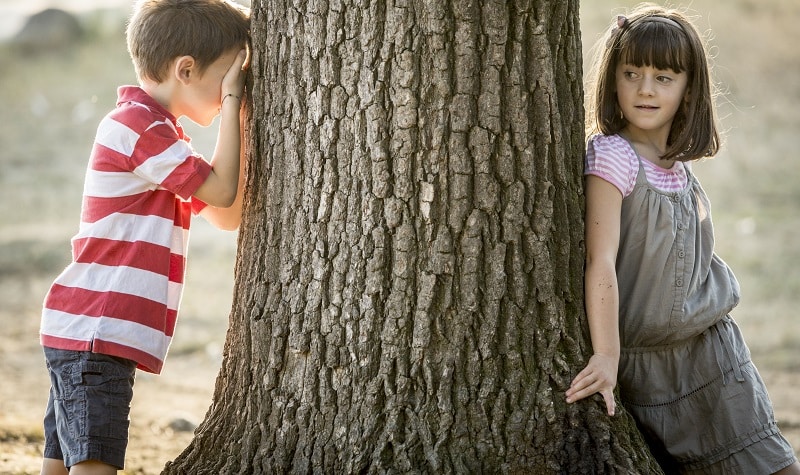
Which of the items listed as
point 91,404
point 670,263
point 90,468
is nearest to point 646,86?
point 670,263

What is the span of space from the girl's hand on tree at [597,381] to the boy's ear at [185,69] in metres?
1.46

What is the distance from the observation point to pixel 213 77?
2846 mm

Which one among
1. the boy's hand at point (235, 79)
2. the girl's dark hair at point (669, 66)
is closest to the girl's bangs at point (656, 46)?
the girl's dark hair at point (669, 66)

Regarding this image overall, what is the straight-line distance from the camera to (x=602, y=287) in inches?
106

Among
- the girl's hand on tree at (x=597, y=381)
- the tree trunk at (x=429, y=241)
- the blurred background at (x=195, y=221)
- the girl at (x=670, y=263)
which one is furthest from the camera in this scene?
the blurred background at (x=195, y=221)

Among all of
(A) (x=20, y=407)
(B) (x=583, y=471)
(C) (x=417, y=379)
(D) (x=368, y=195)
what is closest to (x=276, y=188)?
(D) (x=368, y=195)

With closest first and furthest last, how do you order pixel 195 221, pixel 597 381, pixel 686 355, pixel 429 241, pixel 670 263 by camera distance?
pixel 429 241 < pixel 597 381 < pixel 670 263 < pixel 686 355 < pixel 195 221

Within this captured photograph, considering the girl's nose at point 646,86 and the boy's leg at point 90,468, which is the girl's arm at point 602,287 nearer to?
the girl's nose at point 646,86

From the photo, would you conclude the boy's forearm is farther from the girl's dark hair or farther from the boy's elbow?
the girl's dark hair

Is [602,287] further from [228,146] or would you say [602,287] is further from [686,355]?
[228,146]

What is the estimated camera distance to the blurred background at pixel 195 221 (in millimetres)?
5512

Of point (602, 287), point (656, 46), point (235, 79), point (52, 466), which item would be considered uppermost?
point (656, 46)

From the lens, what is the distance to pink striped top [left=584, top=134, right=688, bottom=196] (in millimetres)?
2770

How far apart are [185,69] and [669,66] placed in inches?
58.7
